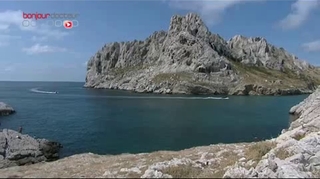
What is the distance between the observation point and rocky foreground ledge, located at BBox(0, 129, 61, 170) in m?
52.7

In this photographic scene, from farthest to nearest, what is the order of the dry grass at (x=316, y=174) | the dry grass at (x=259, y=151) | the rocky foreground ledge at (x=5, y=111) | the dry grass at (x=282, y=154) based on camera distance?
→ the rocky foreground ledge at (x=5, y=111)
the dry grass at (x=259, y=151)
the dry grass at (x=282, y=154)
the dry grass at (x=316, y=174)

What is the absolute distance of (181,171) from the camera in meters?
22.0

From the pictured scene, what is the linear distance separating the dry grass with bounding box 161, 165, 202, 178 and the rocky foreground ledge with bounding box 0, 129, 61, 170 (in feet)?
123

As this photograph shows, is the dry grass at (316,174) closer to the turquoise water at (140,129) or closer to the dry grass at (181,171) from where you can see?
the dry grass at (181,171)

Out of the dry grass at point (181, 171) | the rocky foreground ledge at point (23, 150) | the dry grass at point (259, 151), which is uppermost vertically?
the dry grass at point (259, 151)

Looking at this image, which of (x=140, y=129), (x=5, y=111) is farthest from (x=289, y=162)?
(x=5, y=111)

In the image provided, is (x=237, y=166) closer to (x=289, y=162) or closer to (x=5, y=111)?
(x=289, y=162)

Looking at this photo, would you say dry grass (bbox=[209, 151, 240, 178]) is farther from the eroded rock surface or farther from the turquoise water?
the turquoise water

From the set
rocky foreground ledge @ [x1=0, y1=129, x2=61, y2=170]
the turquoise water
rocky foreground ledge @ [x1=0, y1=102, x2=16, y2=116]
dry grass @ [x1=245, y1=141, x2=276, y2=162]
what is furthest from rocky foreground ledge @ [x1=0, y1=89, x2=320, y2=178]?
rocky foreground ledge @ [x1=0, y1=102, x2=16, y2=116]

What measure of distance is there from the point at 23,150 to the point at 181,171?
4315 centimetres

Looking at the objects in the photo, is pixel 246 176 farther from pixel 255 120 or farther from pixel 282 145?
pixel 255 120

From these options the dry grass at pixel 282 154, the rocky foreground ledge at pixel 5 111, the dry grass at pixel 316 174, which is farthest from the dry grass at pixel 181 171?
the rocky foreground ledge at pixel 5 111

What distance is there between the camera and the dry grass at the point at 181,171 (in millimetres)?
21542

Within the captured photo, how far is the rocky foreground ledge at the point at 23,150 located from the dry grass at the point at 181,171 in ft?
123
